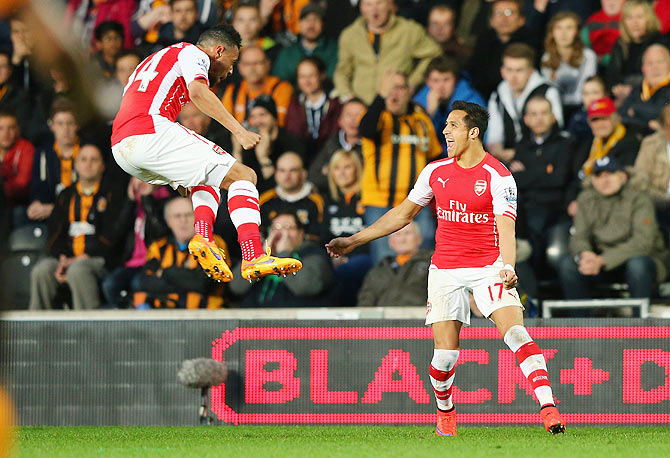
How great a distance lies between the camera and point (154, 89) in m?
6.64

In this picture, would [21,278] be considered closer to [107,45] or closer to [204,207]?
[107,45]

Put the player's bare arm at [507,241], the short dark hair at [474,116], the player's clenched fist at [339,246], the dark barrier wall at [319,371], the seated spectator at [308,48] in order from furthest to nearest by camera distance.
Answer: the seated spectator at [308,48] < the dark barrier wall at [319,371] < the player's clenched fist at [339,246] < the short dark hair at [474,116] < the player's bare arm at [507,241]

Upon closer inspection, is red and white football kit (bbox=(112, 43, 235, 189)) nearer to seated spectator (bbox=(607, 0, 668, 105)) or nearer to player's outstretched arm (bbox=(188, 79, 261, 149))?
player's outstretched arm (bbox=(188, 79, 261, 149))

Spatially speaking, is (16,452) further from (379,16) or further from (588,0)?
(588,0)

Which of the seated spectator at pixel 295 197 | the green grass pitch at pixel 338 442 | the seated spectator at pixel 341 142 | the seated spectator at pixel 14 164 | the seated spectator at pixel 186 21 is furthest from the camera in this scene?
the seated spectator at pixel 186 21

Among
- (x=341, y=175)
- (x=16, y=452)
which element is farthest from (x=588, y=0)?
(x=16, y=452)

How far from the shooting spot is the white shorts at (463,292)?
274 inches

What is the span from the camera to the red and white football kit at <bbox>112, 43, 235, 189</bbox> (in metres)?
6.54

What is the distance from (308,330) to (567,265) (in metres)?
2.85

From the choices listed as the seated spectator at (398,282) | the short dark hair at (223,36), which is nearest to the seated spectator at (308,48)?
the seated spectator at (398,282)

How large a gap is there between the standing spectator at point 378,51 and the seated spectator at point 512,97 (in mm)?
960

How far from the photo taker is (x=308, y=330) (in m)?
8.80

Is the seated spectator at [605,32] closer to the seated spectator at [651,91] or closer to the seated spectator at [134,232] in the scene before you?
the seated spectator at [651,91]

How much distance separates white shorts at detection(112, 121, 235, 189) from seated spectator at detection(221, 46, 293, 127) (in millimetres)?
5145
